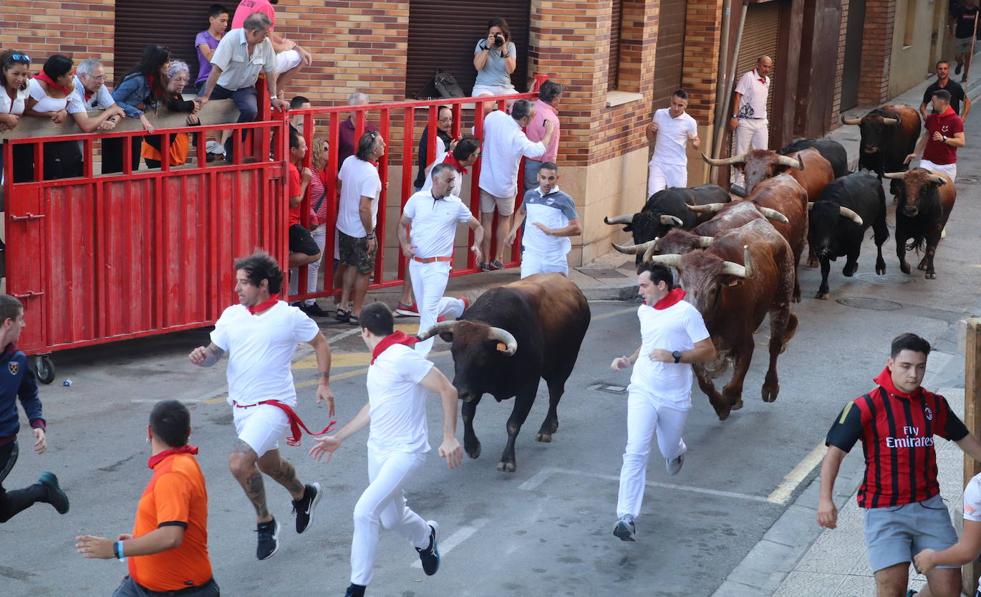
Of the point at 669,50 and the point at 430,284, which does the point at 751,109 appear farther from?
the point at 430,284

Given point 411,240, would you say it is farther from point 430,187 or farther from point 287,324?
point 287,324

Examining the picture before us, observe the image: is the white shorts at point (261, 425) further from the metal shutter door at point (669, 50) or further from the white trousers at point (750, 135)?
the white trousers at point (750, 135)

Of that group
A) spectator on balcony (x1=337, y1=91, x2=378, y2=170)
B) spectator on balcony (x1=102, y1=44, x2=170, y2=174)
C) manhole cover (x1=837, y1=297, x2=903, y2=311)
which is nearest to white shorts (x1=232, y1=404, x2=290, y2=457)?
spectator on balcony (x1=102, y1=44, x2=170, y2=174)

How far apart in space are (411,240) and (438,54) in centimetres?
517

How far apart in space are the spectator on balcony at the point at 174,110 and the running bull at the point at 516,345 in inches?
145

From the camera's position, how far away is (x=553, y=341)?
1205 centimetres

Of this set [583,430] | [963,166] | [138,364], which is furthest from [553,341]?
[963,166]

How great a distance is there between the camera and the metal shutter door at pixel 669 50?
21.8 meters

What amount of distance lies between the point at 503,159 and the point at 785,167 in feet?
11.5

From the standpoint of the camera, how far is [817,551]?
32.6ft

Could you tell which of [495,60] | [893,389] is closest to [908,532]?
[893,389]

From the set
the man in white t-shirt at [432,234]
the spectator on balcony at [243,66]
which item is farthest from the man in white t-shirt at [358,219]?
the spectator on balcony at [243,66]

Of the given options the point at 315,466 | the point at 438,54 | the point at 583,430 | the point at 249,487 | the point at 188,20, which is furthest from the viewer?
the point at 438,54

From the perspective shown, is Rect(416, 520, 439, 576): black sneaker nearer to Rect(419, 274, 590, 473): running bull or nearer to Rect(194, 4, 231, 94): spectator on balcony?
Rect(419, 274, 590, 473): running bull
